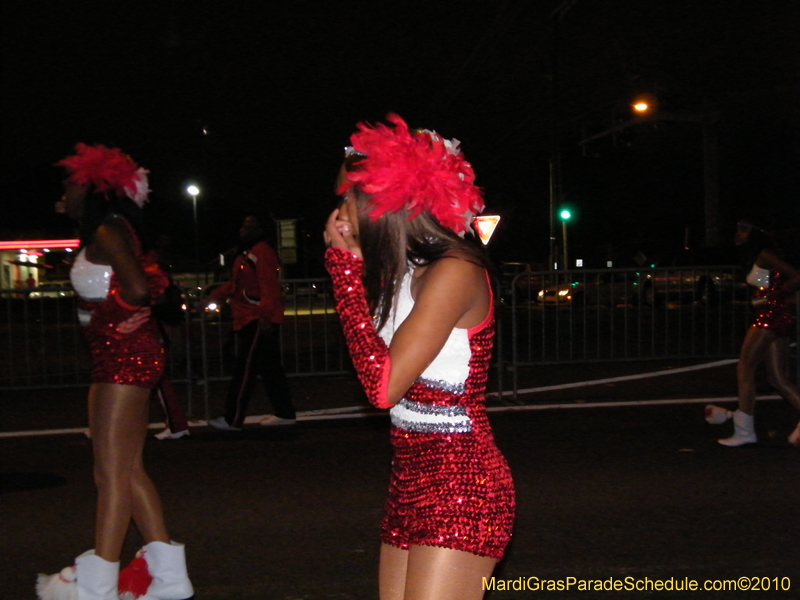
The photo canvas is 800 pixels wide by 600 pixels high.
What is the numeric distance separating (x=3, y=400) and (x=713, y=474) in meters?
7.14

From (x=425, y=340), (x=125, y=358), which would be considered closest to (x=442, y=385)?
(x=425, y=340)

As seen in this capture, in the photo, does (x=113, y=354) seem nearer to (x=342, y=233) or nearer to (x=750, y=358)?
(x=342, y=233)

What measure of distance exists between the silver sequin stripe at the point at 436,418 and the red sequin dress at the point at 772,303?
4890mm

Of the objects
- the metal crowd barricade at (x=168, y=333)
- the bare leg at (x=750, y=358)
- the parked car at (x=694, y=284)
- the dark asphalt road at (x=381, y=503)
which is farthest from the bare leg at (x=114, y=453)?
the parked car at (x=694, y=284)

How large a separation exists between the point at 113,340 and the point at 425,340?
1.84 metres

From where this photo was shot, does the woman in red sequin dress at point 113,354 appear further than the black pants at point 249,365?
No

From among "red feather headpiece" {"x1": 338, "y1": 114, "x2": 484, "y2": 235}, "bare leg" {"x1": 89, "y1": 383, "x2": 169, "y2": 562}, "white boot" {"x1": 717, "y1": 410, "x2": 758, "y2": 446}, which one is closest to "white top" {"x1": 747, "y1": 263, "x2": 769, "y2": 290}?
"white boot" {"x1": 717, "y1": 410, "x2": 758, "y2": 446}

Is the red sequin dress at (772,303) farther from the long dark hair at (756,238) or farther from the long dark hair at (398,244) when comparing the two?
the long dark hair at (398,244)

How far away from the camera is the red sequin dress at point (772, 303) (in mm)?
6742

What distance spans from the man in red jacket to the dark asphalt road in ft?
1.25

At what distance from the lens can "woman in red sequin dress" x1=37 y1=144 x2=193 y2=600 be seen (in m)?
3.71

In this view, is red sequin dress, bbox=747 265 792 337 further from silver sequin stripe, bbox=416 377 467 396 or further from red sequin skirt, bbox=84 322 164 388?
silver sequin stripe, bbox=416 377 467 396

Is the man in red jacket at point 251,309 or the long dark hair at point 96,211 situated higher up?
the long dark hair at point 96,211

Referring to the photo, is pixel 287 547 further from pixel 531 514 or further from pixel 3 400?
pixel 3 400
